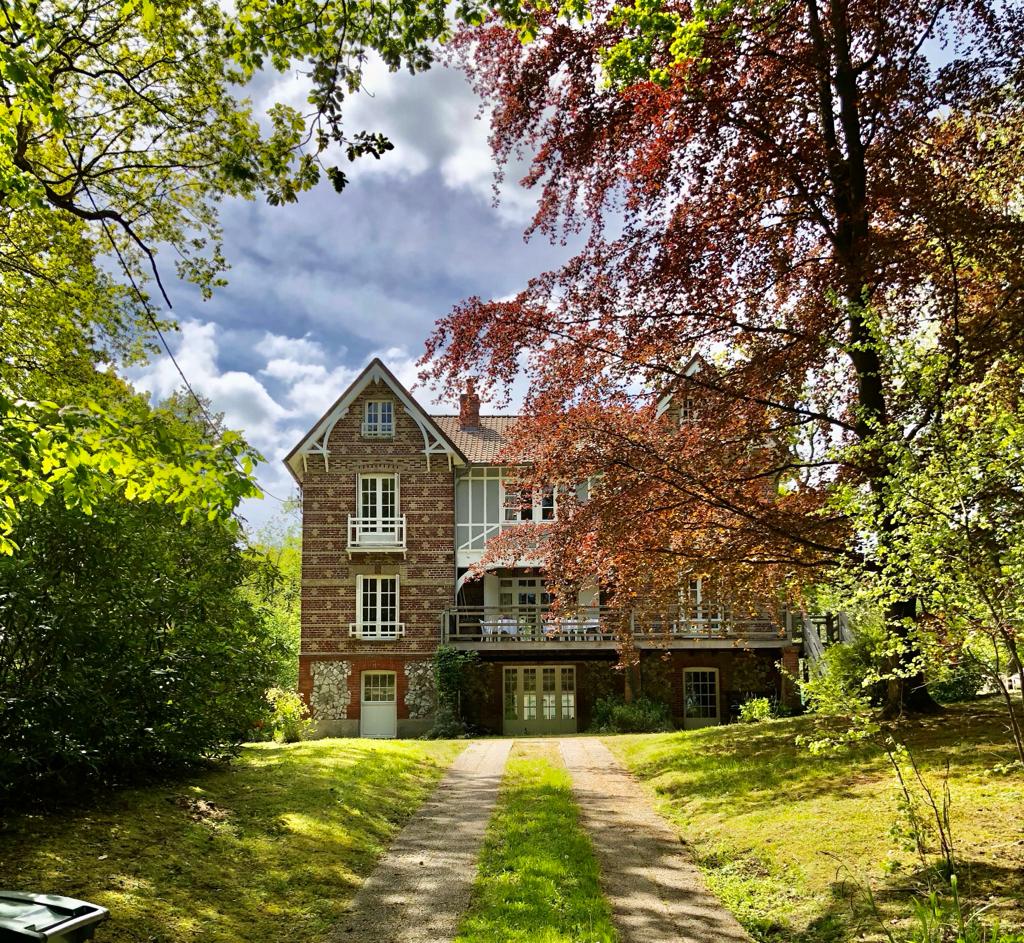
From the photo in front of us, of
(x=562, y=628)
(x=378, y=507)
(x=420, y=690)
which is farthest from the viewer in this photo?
(x=378, y=507)

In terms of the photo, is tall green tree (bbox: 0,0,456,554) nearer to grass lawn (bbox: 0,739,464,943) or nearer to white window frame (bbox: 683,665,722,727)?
grass lawn (bbox: 0,739,464,943)

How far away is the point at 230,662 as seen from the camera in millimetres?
10031

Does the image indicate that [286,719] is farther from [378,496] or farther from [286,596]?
[286,596]

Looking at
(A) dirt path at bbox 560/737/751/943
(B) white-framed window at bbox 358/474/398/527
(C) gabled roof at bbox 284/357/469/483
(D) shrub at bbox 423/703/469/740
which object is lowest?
(D) shrub at bbox 423/703/469/740

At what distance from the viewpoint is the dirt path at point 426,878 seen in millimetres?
5867

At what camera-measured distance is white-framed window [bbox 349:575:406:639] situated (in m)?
24.9

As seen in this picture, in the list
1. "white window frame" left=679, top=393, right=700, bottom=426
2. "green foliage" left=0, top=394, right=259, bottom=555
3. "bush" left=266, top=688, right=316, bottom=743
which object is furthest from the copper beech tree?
"bush" left=266, top=688, right=316, bottom=743

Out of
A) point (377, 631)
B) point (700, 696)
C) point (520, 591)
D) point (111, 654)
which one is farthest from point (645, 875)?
point (520, 591)

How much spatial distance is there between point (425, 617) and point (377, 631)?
1.50 meters

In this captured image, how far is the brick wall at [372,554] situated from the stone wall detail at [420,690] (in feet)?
0.91

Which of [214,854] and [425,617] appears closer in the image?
[214,854]

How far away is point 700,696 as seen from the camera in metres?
25.0

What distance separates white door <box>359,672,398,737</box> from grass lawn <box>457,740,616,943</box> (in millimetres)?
14057

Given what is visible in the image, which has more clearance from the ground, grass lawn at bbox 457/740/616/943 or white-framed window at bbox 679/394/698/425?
white-framed window at bbox 679/394/698/425
